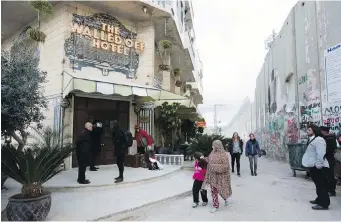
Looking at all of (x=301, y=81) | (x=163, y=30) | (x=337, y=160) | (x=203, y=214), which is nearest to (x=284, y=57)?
(x=301, y=81)

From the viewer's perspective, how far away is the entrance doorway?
34.5ft

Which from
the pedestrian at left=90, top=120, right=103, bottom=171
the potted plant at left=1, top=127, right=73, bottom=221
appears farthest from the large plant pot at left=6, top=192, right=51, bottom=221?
the pedestrian at left=90, top=120, right=103, bottom=171

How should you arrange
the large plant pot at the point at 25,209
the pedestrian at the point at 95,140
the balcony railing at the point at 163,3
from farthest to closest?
the balcony railing at the point at 163,3 → the pedestrian at the point at 95,140 → the large plant pot at the point at 25,209

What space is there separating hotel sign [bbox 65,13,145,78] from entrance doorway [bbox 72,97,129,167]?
48.9 inches

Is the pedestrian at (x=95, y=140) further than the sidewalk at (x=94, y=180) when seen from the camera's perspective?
Yes

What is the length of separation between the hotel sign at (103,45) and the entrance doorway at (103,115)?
48.9 inches

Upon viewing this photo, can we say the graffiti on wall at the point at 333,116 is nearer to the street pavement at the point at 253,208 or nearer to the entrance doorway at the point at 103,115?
the street pavement at the point at 253,208

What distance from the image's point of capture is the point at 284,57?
18.1m

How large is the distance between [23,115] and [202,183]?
13.7 feet

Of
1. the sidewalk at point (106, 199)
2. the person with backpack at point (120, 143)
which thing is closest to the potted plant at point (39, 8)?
the person with backpack at point (120, 143)

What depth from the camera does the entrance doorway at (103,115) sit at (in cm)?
1051

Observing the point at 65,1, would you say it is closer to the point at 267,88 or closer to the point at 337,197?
the point at 337,197

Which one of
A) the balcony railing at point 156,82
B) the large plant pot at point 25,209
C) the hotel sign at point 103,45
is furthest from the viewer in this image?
the balcony railing at point 156,82

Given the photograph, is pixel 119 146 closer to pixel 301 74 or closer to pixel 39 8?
pixel 39 8
